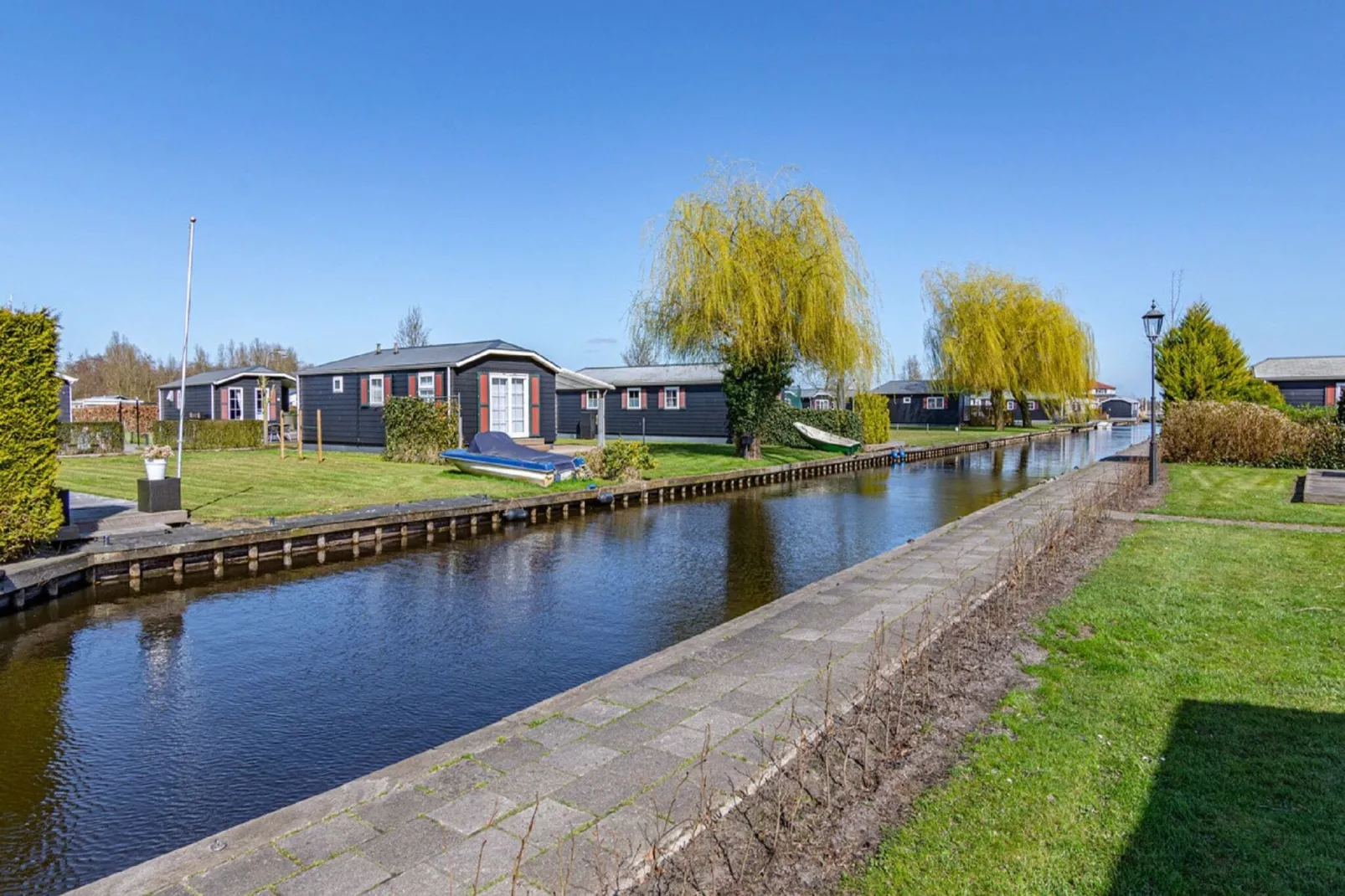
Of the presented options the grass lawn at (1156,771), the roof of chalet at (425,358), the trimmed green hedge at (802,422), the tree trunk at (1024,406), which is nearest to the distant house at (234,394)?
the roof of chalet at (425,358)

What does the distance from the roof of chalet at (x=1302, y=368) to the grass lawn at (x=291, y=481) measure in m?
33.3

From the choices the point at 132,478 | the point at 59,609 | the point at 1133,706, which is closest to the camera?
the point at 1133,706

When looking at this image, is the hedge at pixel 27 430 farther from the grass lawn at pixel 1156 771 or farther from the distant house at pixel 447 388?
the distant house at pixel 447 388

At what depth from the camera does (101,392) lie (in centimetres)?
5072

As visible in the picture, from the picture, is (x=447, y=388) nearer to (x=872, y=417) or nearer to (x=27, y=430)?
(x=27, y=430)

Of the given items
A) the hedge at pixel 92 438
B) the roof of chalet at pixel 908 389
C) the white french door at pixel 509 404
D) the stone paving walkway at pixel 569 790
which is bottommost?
the stone paving walkway at pixel 569 790

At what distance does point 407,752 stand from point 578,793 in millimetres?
1805

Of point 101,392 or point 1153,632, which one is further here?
point 101,392

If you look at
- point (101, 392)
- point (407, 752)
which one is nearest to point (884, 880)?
point (407, 752)

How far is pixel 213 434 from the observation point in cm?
2542

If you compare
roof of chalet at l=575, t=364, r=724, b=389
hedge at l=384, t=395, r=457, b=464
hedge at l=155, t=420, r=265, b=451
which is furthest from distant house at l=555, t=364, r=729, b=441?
hedge at l=384, t=395, r=457, b=464

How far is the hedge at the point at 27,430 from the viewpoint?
8.66 m

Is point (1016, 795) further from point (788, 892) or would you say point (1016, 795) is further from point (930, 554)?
point (930, 554)

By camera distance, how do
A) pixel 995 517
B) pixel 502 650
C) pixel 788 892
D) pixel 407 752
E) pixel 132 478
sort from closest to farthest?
pixel 788 892
pixel 407 752
pixel 502 650
pixel 995 517
pixel 132 478
